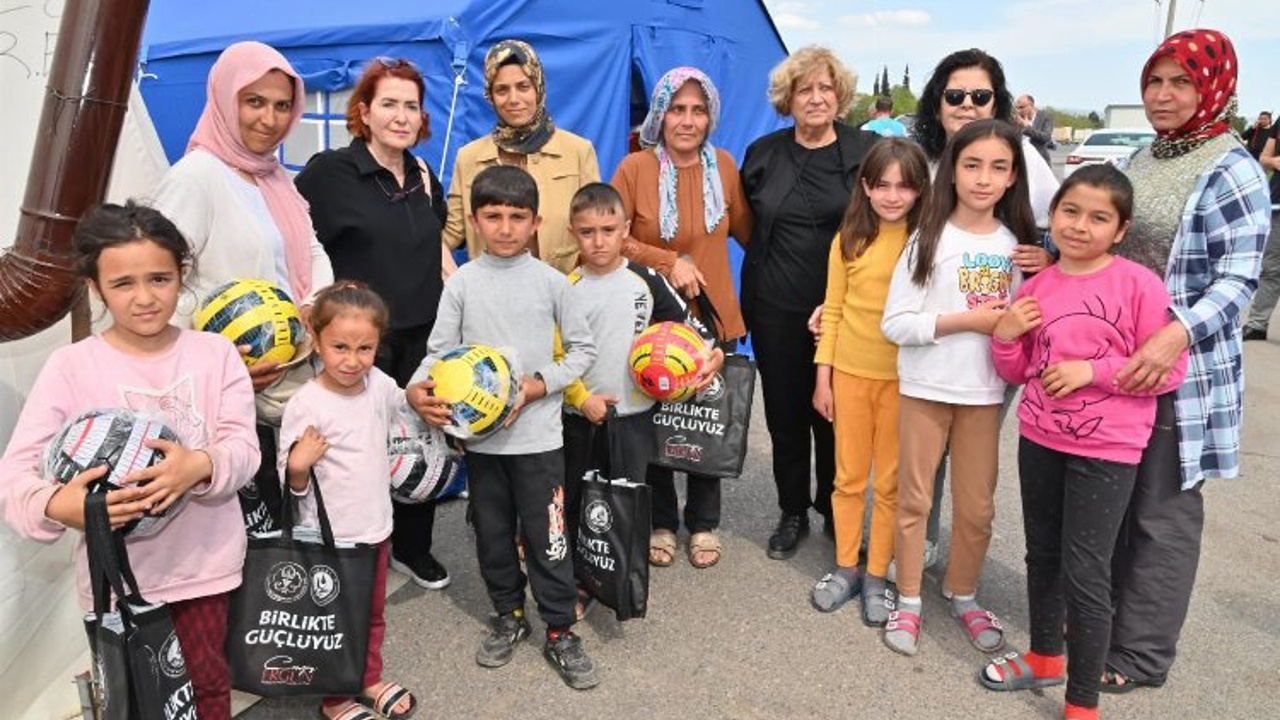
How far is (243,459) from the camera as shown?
228 cm

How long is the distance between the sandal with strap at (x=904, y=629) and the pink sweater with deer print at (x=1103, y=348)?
3.16 feet

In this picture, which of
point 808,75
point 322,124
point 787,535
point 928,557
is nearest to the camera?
point 808,75

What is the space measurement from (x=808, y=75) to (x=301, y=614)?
2.74 meters

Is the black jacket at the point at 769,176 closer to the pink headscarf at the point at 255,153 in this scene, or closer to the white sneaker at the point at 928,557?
the white sneaker at the point at 928,557

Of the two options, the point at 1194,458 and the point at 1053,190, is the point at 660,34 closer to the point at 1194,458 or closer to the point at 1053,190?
the point at 1053,190

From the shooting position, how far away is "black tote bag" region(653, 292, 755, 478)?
3.70m

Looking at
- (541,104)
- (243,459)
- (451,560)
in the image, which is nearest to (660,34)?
(541,104)

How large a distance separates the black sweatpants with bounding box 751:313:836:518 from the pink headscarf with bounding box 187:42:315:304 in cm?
191

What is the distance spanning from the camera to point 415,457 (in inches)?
116

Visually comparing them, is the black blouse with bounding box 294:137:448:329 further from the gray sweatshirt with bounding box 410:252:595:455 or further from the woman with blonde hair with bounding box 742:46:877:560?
the woman with blonde hair with bounding box 742:46:877:560

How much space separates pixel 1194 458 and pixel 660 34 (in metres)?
4.98

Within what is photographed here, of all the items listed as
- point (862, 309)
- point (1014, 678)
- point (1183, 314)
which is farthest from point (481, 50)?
point (1014, 678)

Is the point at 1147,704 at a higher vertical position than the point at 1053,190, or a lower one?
lower

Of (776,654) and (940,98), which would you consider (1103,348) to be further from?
(776,654)
